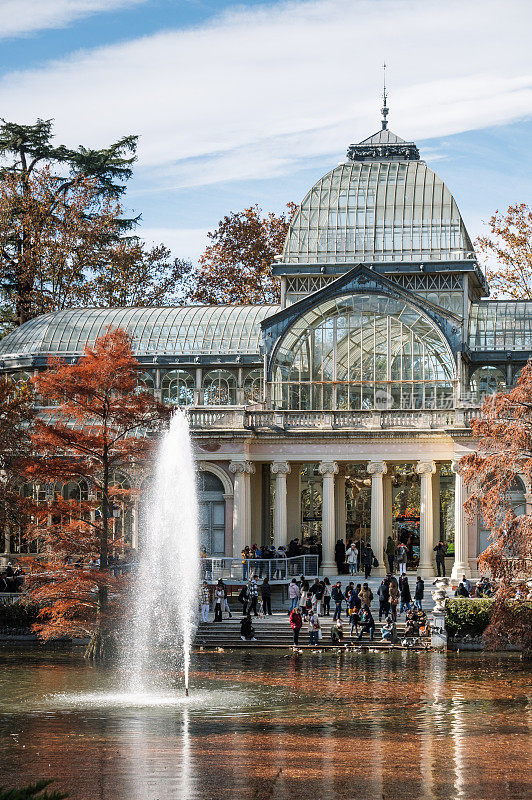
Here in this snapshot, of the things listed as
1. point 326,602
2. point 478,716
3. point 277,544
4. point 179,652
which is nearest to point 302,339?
point 277,544

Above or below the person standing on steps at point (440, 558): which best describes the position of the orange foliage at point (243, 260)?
above

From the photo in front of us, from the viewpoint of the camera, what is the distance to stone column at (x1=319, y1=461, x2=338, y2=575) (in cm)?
5309

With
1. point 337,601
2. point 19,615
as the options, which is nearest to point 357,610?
point 337,601

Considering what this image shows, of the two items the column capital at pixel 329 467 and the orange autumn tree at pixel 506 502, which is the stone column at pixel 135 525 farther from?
the orange autumn tree at pixel 506 502

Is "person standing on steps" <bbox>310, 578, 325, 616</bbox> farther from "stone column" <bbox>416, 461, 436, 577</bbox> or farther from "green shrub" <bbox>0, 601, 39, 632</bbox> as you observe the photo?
"green shrub" <bbox>0, 601, 39, 632</bbox>

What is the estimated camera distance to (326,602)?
4503 cm

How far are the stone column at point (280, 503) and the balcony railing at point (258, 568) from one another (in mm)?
2142

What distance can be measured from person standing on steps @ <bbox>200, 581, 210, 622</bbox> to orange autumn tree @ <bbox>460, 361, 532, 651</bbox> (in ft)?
35.3

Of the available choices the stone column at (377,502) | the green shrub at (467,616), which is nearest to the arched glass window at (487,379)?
the stone column at (377,502)

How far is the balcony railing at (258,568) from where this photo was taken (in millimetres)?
49219

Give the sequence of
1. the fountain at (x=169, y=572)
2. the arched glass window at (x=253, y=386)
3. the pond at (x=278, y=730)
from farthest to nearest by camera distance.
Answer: the arched glass window at (x=253, y=386) < the fountain at (x=169, y=572) < the pond at (x=278, y=730)

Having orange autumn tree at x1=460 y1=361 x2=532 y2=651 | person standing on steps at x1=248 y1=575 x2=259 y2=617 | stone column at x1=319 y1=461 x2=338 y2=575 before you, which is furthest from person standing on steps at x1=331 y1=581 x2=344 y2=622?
stone column at x1=319 y1=461 x2=338 y2=575

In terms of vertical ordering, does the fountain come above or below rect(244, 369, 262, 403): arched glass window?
below

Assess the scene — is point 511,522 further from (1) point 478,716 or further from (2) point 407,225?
(2) point 407,225
